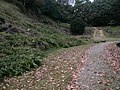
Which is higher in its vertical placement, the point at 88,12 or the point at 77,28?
the point at 88,12

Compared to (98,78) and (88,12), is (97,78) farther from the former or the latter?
(88,12)

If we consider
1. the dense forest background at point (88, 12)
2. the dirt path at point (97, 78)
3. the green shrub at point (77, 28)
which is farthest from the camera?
the dense forest background at point (88, 12)

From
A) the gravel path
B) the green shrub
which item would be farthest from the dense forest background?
the gravel path

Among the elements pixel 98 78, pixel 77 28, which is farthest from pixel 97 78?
pixel 77 28

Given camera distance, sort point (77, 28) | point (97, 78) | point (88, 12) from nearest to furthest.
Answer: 1. point (97, 78)
2. point (77, 28)
3. point (88, 12)

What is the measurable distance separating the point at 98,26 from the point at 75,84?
6207cm

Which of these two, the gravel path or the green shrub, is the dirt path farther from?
the green shrub

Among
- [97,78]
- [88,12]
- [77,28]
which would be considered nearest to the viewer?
[97,78]

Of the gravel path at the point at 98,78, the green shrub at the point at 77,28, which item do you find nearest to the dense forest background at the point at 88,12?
the green shrub at the point at 77,28

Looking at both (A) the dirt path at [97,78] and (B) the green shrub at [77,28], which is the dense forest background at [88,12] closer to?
(B) the green shrub at [77,28]

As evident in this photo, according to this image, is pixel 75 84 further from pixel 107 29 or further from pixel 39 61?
pixel 107 29

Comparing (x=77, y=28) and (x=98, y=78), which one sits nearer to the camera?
(x=98, y=78)

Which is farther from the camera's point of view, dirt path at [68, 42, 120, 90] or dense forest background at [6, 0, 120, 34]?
dense forest background at [6, 0, 120, 34]

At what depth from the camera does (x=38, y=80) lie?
12539mm
